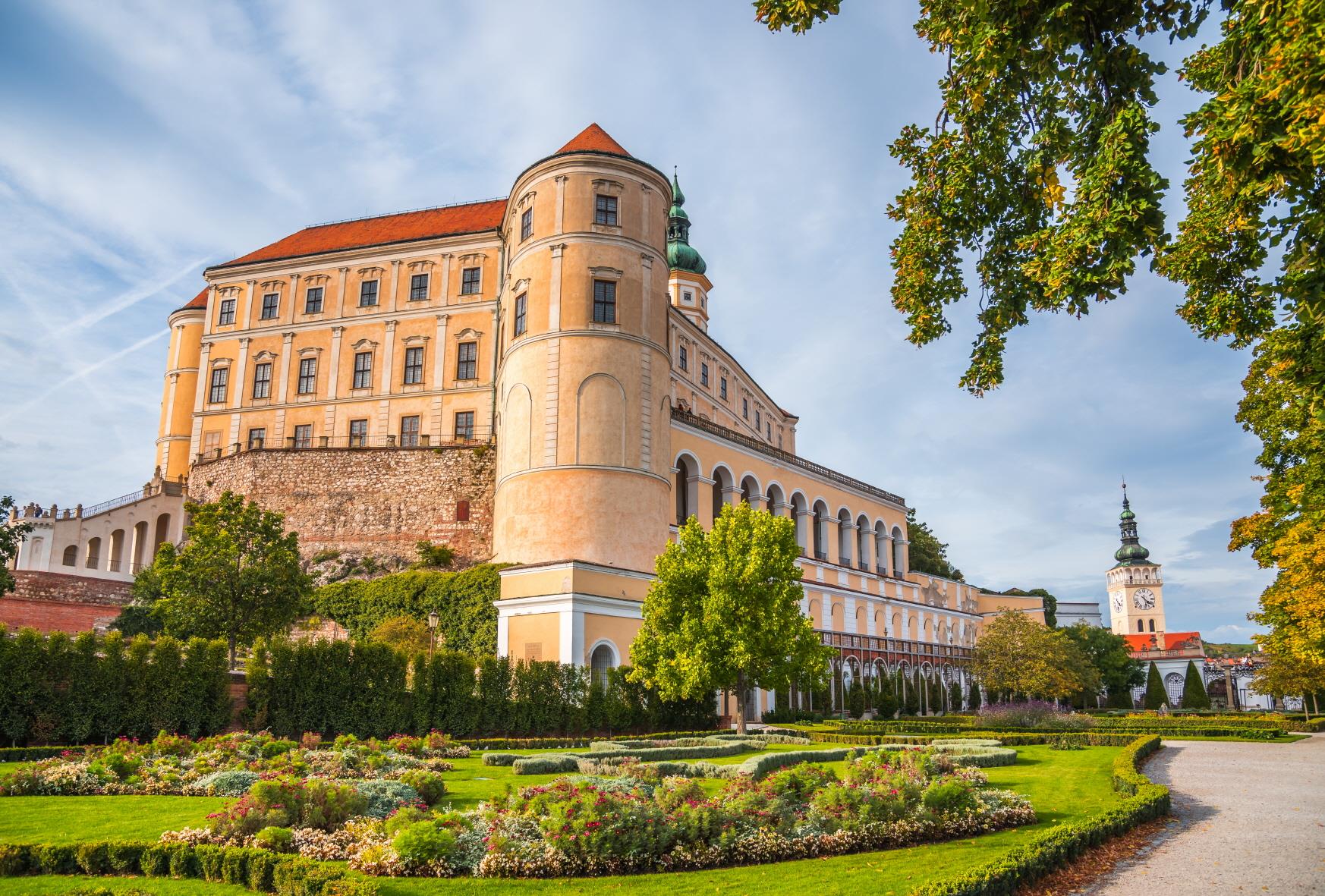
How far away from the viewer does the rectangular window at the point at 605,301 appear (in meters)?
37.4

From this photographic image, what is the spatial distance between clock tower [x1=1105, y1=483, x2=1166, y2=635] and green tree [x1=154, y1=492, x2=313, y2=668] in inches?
4411

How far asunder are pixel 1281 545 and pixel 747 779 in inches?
860

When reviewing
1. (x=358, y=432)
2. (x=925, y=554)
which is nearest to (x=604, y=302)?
(x=358, y=432)

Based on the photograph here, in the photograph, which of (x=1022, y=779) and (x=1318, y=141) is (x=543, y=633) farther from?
(x=1318, y=141)

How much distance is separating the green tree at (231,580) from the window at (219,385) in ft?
70.5

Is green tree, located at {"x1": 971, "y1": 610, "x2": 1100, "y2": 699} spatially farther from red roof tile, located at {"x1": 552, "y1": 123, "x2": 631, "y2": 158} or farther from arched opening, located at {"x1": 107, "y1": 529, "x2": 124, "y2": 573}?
arched opening, located at {"x1": 107, "y1": 529, "x2": 124, "y2": 573}

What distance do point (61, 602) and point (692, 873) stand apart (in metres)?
41.1

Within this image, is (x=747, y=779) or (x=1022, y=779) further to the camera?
(x=1022, y=779)

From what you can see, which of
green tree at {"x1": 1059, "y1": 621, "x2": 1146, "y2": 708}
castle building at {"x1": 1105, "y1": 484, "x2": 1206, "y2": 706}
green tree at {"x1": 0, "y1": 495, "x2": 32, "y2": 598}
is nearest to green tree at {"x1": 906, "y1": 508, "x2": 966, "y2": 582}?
green tree at {"x1": 1059, "y1": 621, "x2": 1146, "y2": 708}

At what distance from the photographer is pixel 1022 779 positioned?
1606cm

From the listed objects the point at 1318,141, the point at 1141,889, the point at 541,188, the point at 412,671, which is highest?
the point at 541,188

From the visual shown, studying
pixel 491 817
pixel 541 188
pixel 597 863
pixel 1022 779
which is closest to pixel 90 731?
pixel 491 817

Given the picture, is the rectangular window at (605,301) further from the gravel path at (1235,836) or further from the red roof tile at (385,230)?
the gravel path at (1235,836)

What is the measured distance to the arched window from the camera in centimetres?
3078
